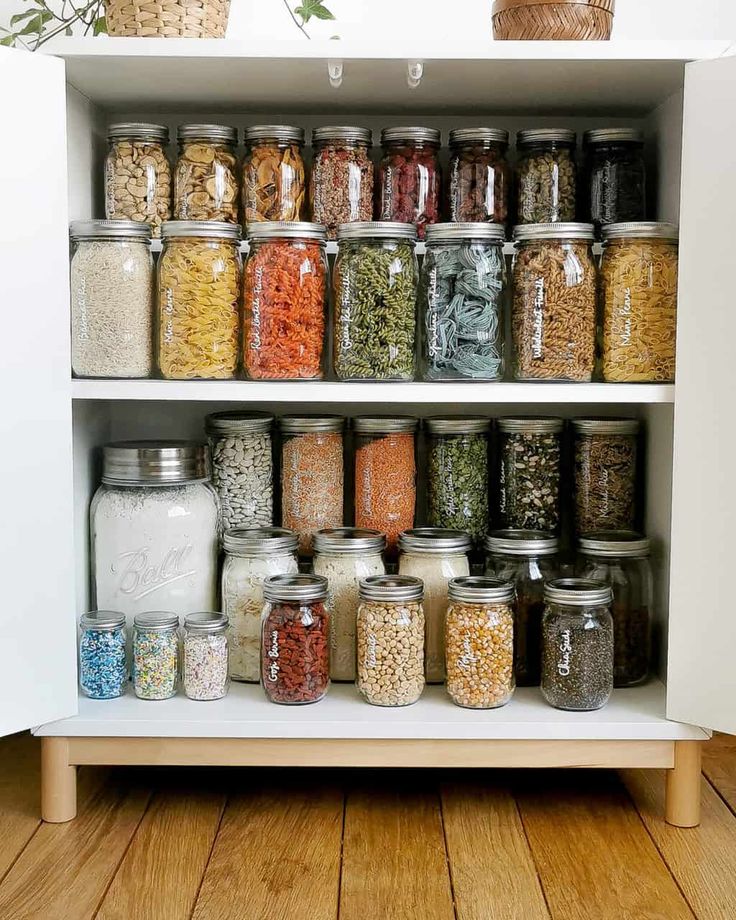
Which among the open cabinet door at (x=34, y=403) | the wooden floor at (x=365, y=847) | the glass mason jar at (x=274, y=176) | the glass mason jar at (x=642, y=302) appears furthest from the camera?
the glass mason jar at (x=274, y=176)

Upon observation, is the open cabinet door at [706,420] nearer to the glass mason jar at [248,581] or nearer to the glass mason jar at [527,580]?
the glass mason jar at [527,580]

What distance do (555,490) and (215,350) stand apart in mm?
567

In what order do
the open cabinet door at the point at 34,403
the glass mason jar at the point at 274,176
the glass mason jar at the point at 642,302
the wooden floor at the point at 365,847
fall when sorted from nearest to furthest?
1. the wooden floor at the point at 365,847
2. the open cabinet door at the point at 34,403
3. the glass mason jar at the point at 642,302
4. the glass mason jar at the point at 274,176

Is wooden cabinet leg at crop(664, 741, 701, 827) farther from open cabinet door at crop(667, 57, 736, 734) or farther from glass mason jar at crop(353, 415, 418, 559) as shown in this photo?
glass mason jar at crop(353, 415, 418, 559)

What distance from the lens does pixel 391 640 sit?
4.88 feet

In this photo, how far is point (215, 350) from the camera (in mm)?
1518

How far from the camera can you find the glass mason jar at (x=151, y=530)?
1586 mm

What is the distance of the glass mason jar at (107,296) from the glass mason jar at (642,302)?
2.13 feet

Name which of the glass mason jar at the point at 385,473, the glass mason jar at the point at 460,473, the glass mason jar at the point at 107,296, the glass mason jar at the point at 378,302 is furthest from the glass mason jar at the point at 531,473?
the glass mason jar at the point at 107,296

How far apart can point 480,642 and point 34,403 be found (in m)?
0.66

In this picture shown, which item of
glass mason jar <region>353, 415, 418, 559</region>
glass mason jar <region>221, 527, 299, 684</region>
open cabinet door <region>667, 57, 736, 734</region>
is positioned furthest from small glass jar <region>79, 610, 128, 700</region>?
open cabinet door <region>667, 57, 736, 734</region>

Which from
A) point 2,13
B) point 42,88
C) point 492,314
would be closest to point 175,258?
point 42,88

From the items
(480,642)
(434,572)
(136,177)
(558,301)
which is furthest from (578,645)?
(136,177)

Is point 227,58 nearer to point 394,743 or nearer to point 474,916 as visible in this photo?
point 394,743
